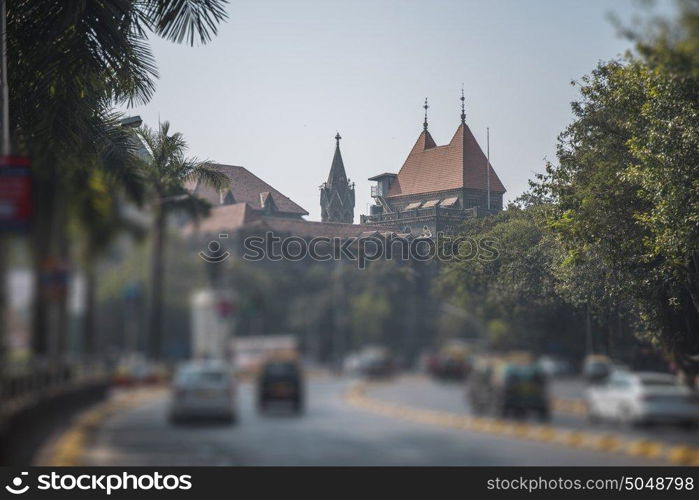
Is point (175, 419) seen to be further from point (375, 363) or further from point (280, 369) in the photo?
point (375, 363)

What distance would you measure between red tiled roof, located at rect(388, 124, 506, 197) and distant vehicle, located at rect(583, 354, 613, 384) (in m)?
2.53

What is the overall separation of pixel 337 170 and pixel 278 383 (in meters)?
4.00

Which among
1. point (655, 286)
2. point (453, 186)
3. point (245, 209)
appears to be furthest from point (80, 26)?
point (655, 286)

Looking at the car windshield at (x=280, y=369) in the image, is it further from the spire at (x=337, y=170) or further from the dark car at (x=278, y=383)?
the spire at (x=337, y=170)

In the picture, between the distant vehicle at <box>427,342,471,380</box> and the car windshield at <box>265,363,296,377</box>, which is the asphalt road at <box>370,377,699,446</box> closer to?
the distant vehicle at <box>427,342,471,380</box>

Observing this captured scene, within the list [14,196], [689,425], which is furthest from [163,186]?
[689,425]

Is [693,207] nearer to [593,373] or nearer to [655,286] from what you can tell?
[655,286]

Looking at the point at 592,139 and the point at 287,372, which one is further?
the point at 592,139

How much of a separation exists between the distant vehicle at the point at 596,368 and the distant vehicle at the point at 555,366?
130mm

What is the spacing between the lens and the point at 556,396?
26.4ft

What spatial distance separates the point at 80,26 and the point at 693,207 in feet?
29.9
